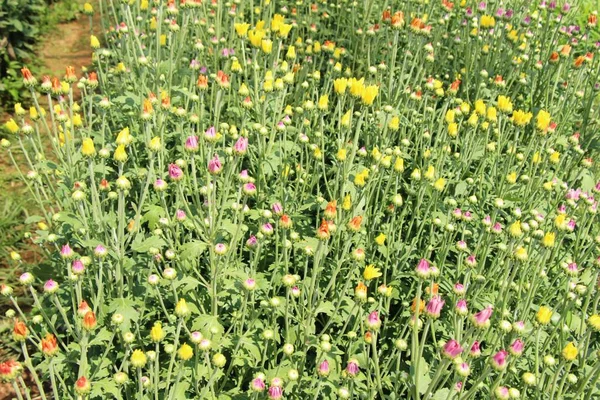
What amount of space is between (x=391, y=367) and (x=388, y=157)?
1073mm

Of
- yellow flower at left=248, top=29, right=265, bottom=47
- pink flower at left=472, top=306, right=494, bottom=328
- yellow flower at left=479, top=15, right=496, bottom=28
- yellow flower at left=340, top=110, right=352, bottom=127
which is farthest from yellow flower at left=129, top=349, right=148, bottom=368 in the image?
yellow flower at left=479, top=15, right=496, bottom=28

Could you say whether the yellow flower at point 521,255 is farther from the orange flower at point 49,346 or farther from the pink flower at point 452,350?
the orange flower at point 49,346

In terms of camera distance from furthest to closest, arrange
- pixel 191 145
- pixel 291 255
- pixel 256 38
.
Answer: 1. pixel 256 38
2. pixel 291 255
3. pixel 191 145

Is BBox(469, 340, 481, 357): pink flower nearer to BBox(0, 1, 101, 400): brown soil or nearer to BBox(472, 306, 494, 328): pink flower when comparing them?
BBox(472, 306, 494, 328): pink flower

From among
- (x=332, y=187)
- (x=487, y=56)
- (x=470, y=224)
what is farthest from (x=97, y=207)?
(x=487, y=56)

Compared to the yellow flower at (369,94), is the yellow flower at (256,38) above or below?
above

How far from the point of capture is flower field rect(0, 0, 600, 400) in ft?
7.32

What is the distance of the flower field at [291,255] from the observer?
7.32 feet

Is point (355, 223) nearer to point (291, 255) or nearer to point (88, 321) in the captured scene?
point (291, 255)

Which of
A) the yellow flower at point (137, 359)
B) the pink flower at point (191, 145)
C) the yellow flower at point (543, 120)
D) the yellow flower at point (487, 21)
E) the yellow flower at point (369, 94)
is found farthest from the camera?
the yellow flower at point (487, 21)

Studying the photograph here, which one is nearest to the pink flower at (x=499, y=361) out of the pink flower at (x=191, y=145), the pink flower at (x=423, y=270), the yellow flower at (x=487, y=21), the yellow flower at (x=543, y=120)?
the pink flower at (x=423, y=270)

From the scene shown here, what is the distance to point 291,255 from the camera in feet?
10.1

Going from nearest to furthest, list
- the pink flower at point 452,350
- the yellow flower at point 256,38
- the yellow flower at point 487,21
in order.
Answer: the pink flower at point 452,350, the yellow flower at point 256,38, the yellow flower at point 487,21

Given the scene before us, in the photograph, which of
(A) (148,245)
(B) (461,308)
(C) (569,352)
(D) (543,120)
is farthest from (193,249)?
(D) (543,120)
